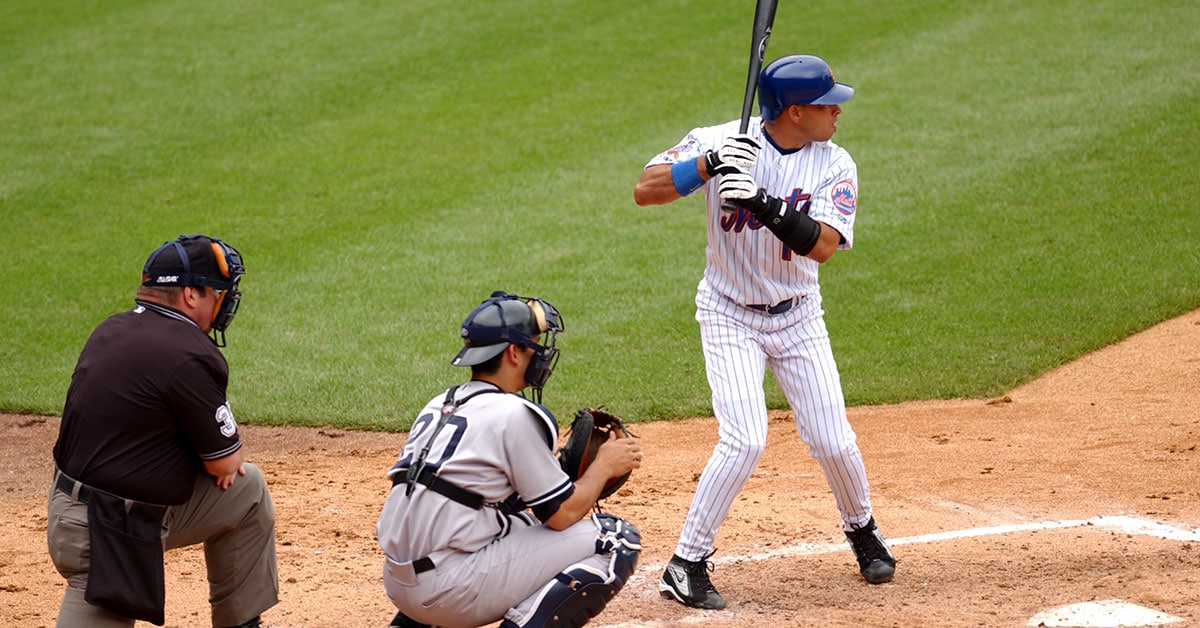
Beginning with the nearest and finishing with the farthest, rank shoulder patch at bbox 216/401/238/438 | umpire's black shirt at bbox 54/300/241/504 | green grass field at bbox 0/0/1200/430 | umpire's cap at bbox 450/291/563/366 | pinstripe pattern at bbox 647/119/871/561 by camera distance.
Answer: umpire's cap at bbox 450/291/563/366 < umpire's black shirt at bbox 54/300/241/504 < shoulder patch at bbox 216/401/238/438 < pinstripe pattern at bbox 647/119/871/561 < green grass field at bbox 0/0/1200/430

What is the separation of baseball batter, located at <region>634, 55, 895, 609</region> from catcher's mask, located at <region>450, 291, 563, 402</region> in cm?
102

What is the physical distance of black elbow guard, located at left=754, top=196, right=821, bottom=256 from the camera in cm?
445

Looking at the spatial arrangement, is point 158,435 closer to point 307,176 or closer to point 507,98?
point 307,176

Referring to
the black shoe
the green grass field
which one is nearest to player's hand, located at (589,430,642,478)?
the black shoe

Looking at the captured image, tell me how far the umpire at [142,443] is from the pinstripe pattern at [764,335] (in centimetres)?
174

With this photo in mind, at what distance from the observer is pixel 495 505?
3830 millimetres

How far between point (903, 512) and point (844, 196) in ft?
5.89

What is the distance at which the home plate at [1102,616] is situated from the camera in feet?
13.9

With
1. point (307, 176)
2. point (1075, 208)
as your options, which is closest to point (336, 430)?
point (307, 176)

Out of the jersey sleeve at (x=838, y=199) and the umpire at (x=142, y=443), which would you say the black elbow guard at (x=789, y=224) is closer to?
the jersey sleeve at (x=838, y=199)

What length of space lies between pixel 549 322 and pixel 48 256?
7637 mm

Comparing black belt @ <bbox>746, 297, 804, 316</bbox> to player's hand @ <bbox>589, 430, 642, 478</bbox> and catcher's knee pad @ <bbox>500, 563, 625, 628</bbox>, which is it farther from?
catcher's knee pad @ <bbox>500, 563, 625, 628</bbox>

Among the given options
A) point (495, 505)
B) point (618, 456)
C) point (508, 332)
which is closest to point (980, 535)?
point (618, 456)

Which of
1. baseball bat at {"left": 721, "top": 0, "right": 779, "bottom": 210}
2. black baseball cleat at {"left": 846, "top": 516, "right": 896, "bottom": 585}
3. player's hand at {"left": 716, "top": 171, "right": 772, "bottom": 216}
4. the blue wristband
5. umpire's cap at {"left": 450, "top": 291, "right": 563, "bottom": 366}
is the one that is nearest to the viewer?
umpire's cap at {"left": 450, "top": 291, "right": 563, "bottom": 366}
